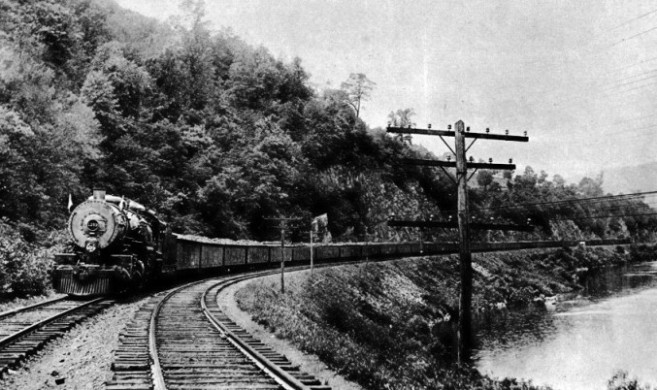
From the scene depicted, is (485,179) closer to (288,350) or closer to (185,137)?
(185,137)

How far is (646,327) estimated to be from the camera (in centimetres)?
3081

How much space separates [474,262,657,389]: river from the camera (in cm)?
2116

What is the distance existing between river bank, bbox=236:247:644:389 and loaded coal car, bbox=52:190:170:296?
4314mm

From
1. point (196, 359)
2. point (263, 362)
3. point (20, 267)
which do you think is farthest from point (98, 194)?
point (263, 362)

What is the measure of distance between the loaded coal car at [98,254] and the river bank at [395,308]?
431cm

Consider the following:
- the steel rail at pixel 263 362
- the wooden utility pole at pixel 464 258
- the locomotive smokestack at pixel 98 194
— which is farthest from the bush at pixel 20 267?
the wooden utility pole at pixel 464 258

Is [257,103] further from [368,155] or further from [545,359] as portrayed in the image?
[545,359]

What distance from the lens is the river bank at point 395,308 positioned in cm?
1194

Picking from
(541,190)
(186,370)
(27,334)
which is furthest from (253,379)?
(541,190)

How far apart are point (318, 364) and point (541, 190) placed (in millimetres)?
136425

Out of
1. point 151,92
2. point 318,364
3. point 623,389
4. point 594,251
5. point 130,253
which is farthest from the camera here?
point 594,251

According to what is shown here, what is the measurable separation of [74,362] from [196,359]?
2206 mm

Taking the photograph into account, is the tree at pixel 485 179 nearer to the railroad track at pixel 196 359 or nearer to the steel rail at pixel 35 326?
the steel rail at pixel 35 326

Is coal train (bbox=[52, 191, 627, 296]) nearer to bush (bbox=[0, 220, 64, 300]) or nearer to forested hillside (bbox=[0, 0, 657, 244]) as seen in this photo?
bush (bbox=[0, 220, 64, 300])
